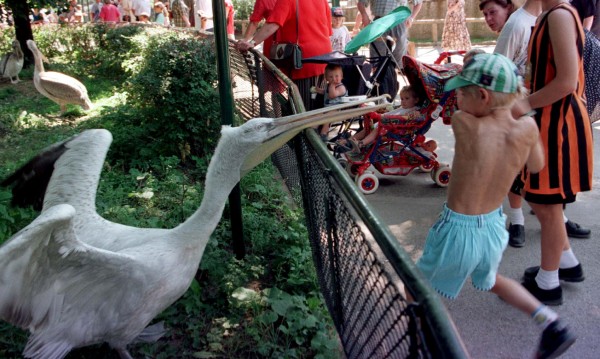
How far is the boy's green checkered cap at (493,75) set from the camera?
2297 mm

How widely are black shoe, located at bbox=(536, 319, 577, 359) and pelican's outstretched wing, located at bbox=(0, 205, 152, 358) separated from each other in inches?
79.0

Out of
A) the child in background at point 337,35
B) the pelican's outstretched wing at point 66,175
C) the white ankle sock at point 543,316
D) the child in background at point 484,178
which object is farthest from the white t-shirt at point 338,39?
the white ankle sock at point 543,316

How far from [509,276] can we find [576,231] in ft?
3.07

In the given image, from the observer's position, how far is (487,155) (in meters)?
2.37

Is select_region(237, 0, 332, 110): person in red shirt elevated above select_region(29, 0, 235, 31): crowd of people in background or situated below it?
above

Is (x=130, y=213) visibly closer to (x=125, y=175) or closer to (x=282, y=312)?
(x=125, y=175)

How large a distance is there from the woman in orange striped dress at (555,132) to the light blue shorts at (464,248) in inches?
27.4

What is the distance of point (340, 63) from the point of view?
5.57 metres

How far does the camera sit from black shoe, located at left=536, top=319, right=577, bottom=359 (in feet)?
7.94

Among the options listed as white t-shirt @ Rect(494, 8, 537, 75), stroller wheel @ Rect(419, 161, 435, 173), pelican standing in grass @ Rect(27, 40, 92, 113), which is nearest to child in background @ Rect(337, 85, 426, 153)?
stroller wheel @ Rect(419, 161, 435, 173)

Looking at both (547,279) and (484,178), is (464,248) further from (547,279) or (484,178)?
(547,279)

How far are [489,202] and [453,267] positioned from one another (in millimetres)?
366

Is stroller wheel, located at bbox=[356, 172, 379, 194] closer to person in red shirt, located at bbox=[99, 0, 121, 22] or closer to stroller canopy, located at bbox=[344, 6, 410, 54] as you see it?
stroller canopy, located at bbox=[344, 6, 410, 54]

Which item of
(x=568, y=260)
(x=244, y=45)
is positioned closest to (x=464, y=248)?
(x=568, y=260)
